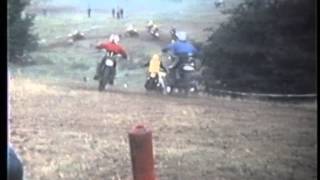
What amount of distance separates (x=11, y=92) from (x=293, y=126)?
2.11 ft

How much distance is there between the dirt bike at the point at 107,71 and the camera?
1407mm

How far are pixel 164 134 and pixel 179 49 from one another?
20 centimetres

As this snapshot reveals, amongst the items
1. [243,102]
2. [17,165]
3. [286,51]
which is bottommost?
[17,165]

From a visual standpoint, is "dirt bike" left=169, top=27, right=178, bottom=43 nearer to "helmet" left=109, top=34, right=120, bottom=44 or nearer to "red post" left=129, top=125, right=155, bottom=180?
"helmet" left=109, top=34, right=120, bottom=44

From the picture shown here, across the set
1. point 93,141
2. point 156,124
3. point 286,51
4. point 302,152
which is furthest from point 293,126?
point 93,141

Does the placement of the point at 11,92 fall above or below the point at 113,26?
below

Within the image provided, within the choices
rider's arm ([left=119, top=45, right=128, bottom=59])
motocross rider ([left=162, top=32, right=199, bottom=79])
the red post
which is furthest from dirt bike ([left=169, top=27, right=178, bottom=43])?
the red post

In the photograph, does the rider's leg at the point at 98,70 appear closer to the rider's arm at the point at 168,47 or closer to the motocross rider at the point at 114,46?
the motocross rider at the point at 114,46

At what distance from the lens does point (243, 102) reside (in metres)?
1.44

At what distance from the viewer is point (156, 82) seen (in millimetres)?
1427

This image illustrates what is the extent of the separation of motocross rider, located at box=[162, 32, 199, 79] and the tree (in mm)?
315

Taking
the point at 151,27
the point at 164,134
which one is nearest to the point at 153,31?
the point at 151,27

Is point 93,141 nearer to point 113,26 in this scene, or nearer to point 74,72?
point 74,72

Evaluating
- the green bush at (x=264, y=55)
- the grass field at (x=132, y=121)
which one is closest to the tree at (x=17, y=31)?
the grass field at (x=132, y=121)
